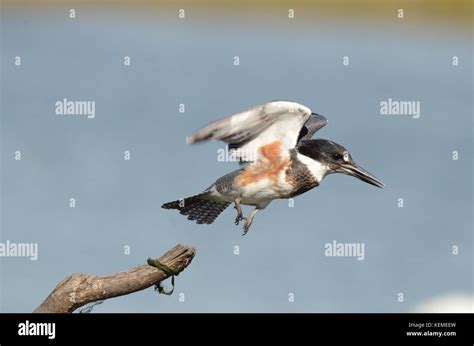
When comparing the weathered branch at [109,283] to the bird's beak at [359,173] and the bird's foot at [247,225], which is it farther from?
the bird's beak at [359,173]

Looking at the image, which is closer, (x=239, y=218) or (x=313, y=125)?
(x=239, y=218)

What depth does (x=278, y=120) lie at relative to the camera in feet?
23.3

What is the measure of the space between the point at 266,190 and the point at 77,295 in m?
2.11

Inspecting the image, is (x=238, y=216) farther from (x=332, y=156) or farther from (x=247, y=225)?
(x=332, y=156)

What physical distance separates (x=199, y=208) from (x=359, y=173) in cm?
188

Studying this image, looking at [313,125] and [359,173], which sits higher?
[313,125]

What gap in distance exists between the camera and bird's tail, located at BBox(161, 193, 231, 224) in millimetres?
8047

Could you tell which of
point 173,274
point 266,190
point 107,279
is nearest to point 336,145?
point 266,190

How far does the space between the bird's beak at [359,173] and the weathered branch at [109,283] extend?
2.11m

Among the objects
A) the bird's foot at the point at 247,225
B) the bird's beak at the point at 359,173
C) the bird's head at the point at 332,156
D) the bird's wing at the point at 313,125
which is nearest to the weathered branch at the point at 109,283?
the bird's foot at the point at 247,225

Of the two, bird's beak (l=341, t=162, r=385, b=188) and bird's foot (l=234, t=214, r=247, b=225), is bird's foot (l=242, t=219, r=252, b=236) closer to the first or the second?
bird's foot (l=234, t=214, r=247, b=225)

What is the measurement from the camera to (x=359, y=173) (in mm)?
7500

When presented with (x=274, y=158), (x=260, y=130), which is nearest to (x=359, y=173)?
(x=274, y=158)

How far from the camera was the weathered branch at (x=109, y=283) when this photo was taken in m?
6.22
